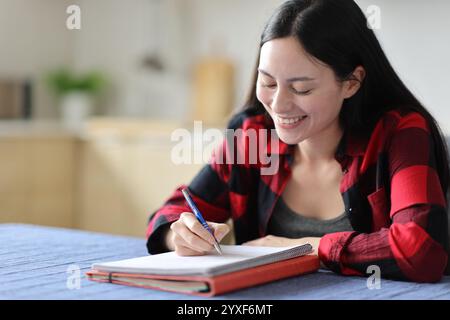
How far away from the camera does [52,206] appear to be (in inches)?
136

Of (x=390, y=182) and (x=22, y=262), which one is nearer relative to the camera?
(x=22, y=262)

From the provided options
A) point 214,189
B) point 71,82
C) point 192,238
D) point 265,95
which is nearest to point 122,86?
point 71,82

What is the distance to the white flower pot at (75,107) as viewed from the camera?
13.2 feet

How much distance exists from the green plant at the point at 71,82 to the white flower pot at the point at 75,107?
29 millimetres

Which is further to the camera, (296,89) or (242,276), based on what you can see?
(296,89)

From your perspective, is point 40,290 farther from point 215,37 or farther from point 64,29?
point 64,29

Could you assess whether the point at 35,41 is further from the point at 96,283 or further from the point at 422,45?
→ the point at 96,283

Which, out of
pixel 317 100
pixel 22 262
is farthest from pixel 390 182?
pixel 22 262

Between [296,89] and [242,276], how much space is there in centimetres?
45

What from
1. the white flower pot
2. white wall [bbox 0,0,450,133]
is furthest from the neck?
the white flower pot

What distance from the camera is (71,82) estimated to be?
13.3ft

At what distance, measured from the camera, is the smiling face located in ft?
4.59

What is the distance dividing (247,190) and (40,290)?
698 mm

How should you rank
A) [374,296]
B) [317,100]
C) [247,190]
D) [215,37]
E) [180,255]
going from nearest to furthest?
[374,296] → [180,255] → [317,100] → [247,190] → [215,37]
